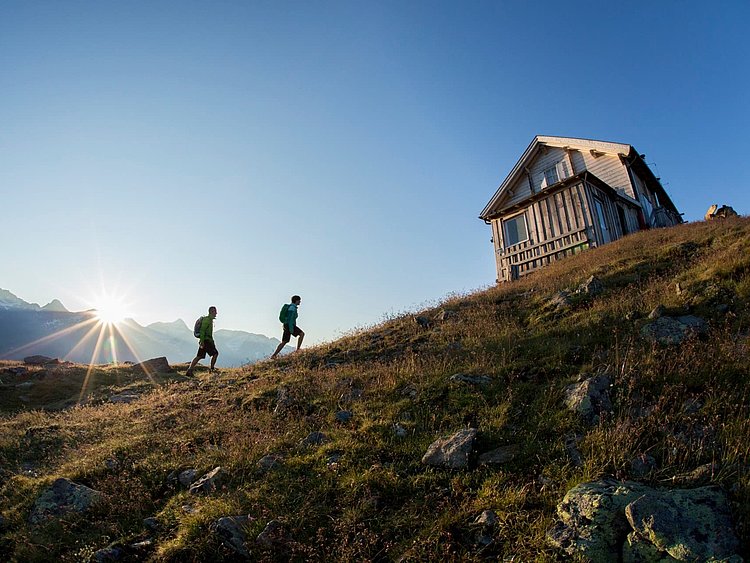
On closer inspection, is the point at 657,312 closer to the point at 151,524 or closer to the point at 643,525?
the point at 643,525

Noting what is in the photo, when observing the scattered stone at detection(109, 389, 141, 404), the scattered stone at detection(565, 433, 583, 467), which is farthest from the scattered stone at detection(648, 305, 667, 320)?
the scattered stone at detection(109, 389, 141, 404)

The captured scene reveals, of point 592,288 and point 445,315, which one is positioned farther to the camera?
point 445,315

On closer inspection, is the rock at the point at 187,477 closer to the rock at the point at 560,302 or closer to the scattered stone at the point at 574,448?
the scattered stone at the point at 574,448

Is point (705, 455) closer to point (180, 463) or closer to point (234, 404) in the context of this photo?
point (180, 463)

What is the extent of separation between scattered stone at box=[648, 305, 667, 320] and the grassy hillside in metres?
0.24

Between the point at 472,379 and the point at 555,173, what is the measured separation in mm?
21648

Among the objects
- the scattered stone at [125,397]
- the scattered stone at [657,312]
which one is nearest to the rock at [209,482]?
the scattered stone at [125,397]

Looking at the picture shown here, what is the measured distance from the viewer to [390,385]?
7.76 metres

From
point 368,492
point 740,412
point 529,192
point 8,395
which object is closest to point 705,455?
point 740,412

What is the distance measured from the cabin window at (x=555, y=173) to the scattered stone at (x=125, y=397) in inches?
916

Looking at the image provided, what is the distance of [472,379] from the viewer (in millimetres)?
7020

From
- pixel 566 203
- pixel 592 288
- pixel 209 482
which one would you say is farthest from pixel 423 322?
pixel 566 203

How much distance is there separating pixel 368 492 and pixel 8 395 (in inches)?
610

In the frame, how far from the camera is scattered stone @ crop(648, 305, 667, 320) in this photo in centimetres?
767
